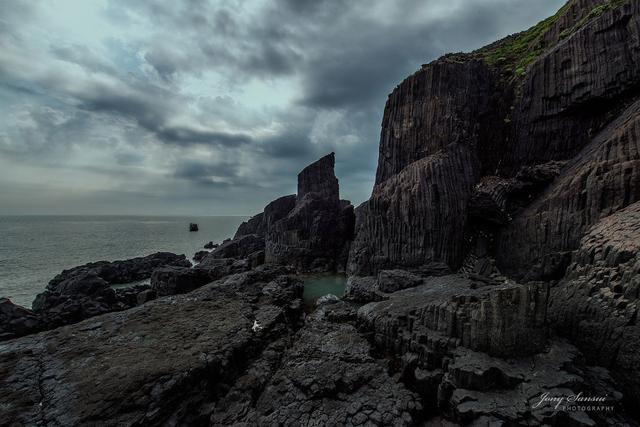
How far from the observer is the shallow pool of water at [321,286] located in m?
27.5

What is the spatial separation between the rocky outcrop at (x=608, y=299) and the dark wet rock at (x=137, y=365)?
43.4 feet

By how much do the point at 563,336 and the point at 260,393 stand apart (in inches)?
492

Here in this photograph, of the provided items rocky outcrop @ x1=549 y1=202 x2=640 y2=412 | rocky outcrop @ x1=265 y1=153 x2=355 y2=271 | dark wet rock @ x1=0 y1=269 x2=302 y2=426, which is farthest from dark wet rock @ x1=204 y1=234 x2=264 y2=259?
rocky outcrop @ x1=549 y1=202 x2=640 y2=412

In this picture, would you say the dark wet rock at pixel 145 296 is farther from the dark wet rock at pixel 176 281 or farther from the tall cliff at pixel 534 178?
the tall cliff at pixel 534 178

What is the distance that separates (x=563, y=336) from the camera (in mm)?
11023

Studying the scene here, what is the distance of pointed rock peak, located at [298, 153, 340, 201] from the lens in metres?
54.4

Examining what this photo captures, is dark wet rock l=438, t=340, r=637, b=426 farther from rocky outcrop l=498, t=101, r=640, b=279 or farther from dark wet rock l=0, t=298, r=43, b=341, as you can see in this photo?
dark wet rock l=0, t=298, r=43, b=341

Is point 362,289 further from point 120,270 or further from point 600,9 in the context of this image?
point 120,270

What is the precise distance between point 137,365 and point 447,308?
41.9 ft

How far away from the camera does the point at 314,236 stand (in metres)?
44.2

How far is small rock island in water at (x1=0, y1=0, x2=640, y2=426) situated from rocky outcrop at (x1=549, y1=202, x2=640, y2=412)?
60 mm

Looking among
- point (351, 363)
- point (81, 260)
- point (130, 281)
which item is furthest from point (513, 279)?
point (81, 260)

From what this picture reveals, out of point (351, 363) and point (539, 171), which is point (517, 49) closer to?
point (539, 171)

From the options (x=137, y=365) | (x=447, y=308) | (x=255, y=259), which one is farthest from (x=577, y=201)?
(x=255, y=259)
